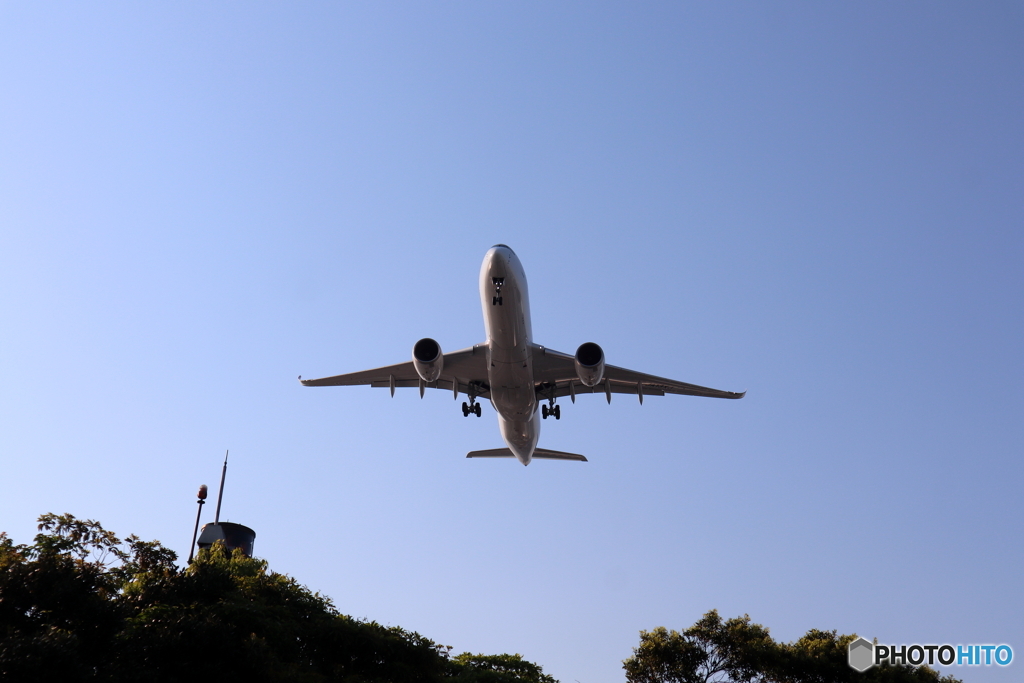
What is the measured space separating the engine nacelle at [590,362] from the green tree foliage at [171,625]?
32.9 ft

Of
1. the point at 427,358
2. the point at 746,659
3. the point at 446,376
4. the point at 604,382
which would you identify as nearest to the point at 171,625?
the point at 427,358

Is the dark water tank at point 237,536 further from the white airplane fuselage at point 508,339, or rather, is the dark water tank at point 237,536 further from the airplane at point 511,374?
the white airplane fuselage at point 508,339

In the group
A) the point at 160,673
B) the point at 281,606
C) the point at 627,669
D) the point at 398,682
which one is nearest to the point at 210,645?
the point at 160,673

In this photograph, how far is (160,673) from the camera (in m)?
19.9

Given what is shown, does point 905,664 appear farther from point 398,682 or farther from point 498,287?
point 498,287

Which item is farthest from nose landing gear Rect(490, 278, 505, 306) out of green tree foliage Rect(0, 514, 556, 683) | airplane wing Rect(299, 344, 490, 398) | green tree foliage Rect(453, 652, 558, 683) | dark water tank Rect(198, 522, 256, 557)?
green tree foliage Rect(453, 652, 558, 683)

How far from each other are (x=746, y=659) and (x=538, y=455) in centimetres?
1362

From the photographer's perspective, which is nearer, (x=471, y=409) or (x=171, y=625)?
(x=171, y=625)

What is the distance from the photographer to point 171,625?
67.9 ft

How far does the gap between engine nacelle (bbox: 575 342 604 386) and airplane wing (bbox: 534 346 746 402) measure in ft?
6.04

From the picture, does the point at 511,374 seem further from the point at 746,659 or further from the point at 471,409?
the point at 746,659

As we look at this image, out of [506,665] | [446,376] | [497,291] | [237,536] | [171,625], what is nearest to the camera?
[171,625]

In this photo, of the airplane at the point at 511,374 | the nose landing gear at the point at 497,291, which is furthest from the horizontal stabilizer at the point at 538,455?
the nose landing gear at the point at 497,291

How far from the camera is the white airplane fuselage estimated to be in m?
24.5
